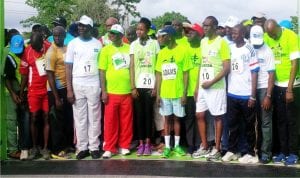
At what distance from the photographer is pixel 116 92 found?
7559 mm

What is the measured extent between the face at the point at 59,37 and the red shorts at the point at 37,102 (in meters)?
0.82

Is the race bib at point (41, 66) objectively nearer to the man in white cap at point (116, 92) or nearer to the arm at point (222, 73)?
the man in white cap at point (116, 92)

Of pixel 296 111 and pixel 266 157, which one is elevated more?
pixel 296 111

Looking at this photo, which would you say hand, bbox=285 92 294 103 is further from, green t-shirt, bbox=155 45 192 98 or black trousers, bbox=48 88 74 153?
black trousers, bbox=48 88 74 153

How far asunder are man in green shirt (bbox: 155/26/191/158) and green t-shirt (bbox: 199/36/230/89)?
32cm

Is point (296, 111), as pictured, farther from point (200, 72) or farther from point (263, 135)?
point (200, 72)

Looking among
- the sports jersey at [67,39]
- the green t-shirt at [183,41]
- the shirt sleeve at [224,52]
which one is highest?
the sports jersey at [67,39]

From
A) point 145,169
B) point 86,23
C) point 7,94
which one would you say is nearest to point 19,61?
point 7,94

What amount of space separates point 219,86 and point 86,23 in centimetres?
219

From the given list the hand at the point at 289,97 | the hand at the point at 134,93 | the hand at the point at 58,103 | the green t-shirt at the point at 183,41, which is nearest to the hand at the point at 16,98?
the hand at the point at 58,103

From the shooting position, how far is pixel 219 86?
284 inches

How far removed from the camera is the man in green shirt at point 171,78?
24.5 ft

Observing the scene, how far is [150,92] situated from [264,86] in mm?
1756

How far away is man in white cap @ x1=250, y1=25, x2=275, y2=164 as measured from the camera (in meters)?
6.89
